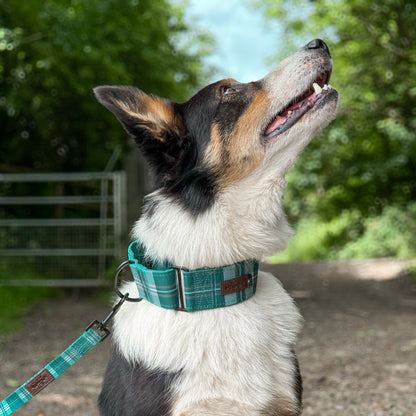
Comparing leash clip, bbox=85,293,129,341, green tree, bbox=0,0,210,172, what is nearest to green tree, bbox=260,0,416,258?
green tree, bbox=0,0,210,172

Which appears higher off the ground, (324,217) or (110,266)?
(324,217)

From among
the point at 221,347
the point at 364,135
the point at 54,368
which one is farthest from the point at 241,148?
the point at 364,135

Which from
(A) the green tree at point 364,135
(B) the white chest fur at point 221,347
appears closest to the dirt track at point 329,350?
(A) the green tree at point 364,135

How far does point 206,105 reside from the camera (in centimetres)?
248

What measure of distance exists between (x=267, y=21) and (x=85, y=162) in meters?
4.39

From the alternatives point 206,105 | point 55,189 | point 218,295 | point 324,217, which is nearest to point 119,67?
point 55,189

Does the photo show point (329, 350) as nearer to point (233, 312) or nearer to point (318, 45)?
point (233, 312)

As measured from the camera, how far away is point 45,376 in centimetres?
228

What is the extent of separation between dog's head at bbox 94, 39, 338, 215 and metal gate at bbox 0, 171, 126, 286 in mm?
5930

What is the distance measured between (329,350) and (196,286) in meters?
4.23

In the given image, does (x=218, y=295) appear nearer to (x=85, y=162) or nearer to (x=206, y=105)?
(x=206, y=105)

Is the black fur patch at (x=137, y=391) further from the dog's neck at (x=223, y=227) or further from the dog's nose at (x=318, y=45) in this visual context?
the dog's nose at (x=318, y=45)

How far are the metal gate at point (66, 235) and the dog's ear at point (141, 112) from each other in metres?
5.94

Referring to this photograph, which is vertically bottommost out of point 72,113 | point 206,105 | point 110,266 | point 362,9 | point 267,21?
point 110,266
